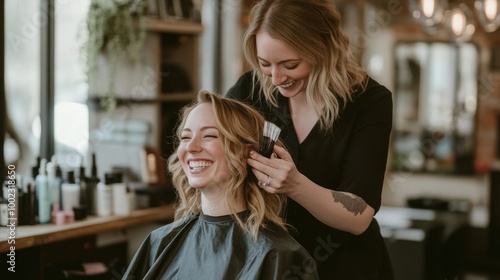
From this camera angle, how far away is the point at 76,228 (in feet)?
9.29

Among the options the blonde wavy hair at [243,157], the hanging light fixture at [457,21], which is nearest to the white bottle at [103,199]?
the blonde wavy hair at [243,157]

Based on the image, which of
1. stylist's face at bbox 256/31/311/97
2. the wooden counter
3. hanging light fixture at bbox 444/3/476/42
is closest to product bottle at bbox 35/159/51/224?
the wooden counter

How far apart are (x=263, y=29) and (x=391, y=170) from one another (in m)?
5.06

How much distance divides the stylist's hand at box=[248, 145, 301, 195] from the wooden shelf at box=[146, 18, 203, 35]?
6.88ft

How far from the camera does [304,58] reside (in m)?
1.93

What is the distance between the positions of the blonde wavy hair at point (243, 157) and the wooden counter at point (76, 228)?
88 centimetres

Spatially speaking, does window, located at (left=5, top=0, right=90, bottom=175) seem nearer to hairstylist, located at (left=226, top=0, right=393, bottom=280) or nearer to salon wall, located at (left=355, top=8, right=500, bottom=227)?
hairstylist, located at (left=226, top=0, right=393, bottom=280)

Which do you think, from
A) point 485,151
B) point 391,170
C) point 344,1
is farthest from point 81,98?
point 485,151

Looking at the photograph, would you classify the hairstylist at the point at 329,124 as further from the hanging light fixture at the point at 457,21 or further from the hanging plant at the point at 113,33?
the hanging light fixture at the point at 457,21

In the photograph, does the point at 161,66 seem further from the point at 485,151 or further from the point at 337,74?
the point at 485,151

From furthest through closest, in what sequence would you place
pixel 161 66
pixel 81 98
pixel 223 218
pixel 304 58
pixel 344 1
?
1. pixel 344 1
2. pixel 161 66
3. pixel 81 98
4. pixel 223 218
5. pixel 304 58

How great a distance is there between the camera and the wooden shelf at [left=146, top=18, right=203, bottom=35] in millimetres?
3698

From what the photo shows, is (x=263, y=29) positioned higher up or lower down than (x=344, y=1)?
lower down

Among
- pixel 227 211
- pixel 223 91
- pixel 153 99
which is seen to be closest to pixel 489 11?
pixel 223 91
